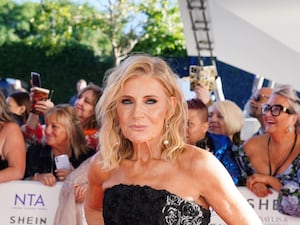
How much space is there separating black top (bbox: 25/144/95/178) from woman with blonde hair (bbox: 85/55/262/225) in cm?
227

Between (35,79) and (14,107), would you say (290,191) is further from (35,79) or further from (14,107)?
(14,107)

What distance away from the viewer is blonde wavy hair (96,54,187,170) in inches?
108

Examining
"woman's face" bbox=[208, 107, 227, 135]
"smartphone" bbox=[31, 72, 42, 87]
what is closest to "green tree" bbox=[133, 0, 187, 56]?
"woman's face" bbox=[208, 107, 227, 135]

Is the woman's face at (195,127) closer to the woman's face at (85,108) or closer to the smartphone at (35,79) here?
the woman's face at (85,108)

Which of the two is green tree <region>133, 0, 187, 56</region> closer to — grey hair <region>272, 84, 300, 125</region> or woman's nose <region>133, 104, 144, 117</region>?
grey hair <region>272, 84, 300, 125</region>

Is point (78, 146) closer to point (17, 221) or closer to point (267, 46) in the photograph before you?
point (17, 221)

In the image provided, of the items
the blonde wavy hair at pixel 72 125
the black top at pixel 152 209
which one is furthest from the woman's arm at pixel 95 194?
the blonde wavy hair at pixel 72 125

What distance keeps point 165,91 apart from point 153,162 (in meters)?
0.29

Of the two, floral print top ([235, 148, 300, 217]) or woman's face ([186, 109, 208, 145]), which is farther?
woman's face ([186, 109, 208, 145])

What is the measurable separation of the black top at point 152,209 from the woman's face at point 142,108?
21 cm

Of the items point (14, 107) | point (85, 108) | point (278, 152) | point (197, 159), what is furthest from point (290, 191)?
point (14, 107)

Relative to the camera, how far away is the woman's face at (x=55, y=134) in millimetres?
5273

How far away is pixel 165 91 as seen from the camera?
276 cm

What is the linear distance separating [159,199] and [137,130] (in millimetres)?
284
